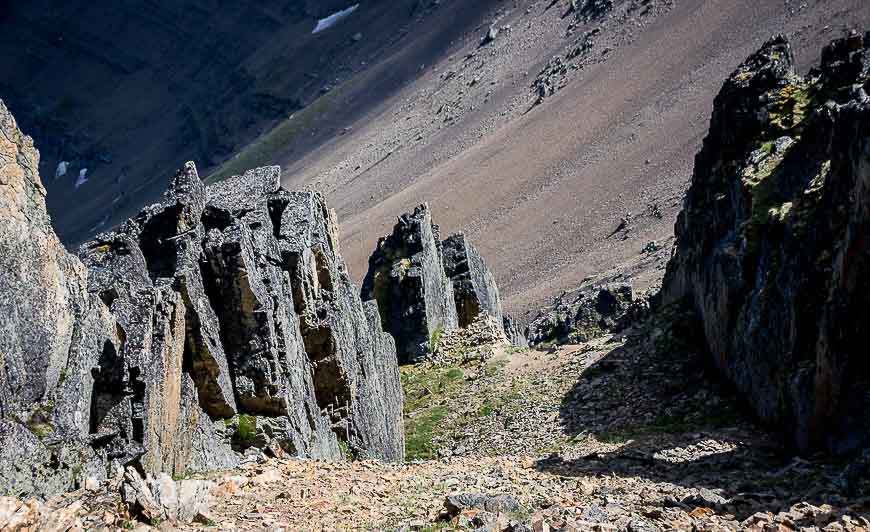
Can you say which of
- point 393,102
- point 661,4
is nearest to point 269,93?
point 393,102

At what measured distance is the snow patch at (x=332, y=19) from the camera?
6752 inches

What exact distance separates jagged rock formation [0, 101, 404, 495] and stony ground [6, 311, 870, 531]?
144 cm

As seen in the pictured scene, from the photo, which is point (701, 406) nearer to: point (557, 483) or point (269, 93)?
point (557, 483)

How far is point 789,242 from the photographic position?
21.6 metres

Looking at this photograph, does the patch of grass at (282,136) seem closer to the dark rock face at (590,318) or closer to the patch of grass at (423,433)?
the dark rock face at (590,318)

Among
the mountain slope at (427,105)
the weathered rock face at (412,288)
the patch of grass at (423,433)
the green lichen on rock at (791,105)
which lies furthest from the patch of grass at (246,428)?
the mountain slope at (427,105)

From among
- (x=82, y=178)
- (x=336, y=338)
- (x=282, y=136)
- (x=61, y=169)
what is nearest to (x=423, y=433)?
(x=336, y=338)

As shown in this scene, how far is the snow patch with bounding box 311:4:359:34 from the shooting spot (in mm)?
171500

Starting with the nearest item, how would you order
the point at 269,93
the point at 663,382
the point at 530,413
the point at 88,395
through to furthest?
the point at 88,395 → the point at 663,382 → the point at 530,413 → the point at 269,93

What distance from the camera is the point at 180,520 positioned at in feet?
50.6

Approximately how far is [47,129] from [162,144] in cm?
2597

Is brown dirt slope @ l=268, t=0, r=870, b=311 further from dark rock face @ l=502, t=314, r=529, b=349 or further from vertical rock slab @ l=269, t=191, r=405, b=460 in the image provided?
vertical rock slab @ l=269, t=191, r=405, b=460

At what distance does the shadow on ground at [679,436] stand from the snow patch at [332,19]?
146805mm

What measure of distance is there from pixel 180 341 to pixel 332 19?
159606 mm
